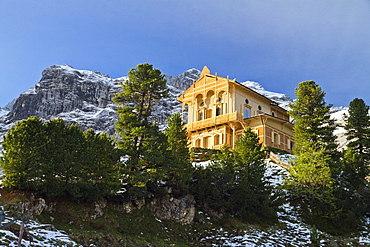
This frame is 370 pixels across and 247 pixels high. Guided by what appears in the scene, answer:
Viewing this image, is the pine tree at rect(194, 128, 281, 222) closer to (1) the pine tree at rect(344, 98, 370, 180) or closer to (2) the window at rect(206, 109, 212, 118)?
(1) the pine tree at rect(344, 98, 370, 180)

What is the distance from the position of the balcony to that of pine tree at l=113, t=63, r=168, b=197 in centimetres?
2292

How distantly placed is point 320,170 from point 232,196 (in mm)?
8622

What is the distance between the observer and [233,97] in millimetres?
56438

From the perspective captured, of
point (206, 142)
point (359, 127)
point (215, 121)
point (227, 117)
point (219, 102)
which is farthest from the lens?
point (219, 102)

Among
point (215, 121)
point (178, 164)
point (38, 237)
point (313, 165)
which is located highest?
point (215, 121)

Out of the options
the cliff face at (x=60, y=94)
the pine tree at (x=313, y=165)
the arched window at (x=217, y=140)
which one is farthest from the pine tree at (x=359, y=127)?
the cliff face at (x=60, y=94)

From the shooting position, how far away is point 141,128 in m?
29.5

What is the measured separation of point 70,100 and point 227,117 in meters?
123

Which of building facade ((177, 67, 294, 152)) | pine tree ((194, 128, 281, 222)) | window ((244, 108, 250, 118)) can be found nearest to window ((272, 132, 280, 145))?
building facade ((177, 67, 294, 152))

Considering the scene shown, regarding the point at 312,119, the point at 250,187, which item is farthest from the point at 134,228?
the point at 312,119

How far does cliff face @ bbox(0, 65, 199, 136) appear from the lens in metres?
158

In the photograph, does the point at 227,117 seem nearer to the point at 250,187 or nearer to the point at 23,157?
the point at 250,187

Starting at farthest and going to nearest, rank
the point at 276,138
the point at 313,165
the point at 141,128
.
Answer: the point at 276,138 < the point at 313,165 < the point at 141,128

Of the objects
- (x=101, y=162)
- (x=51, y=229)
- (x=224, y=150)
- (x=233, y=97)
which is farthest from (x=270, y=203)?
(x=233, y=97)
